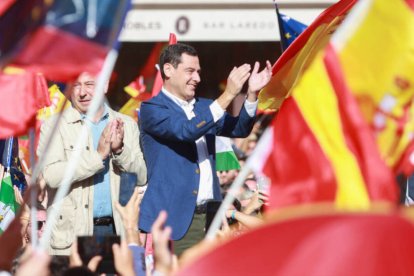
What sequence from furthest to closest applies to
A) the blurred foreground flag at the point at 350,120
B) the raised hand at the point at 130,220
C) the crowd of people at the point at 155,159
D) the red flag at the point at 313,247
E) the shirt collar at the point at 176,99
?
the shirt collar at the point at 176,99 < the crowd of people at the point at 155,159 < the raised hand at the point at 130,220 < the blurred foreground flag at the point at 350,120 < the red flag at the point at 313,247

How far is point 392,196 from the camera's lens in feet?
14.9

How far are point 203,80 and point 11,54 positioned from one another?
41.0 ft

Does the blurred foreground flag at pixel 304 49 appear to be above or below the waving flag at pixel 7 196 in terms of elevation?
above

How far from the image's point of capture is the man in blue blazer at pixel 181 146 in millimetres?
7223

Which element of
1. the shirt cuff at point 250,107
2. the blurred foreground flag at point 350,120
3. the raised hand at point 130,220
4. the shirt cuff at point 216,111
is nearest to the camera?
the blurred foreground flag at point 350,120

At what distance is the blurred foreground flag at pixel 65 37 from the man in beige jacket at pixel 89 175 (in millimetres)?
1879

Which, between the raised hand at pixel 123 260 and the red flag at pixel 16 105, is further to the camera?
the red flag at pixel 16 105

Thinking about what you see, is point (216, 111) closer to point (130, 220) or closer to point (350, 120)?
point (130, 220)

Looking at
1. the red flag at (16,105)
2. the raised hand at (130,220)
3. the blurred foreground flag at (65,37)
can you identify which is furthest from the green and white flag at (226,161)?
the blurred foreground flag at (65,37)

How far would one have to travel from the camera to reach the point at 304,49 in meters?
7.25

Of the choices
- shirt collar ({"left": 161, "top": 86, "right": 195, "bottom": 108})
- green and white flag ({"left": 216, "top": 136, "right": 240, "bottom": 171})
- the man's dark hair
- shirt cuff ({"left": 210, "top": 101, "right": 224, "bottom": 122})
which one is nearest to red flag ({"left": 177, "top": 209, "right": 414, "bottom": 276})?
shirt cuff ({"left": 210, "top": 101, "right": 224, "bottom": 122})

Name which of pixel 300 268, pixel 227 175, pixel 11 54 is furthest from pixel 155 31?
pixel 300 268

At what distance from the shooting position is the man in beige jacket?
23.5 feet

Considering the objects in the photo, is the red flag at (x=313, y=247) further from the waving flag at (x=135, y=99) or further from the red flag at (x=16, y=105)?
the waving flag at (x=135, y=99)
